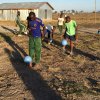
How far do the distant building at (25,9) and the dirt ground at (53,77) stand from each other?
37703 millimetres

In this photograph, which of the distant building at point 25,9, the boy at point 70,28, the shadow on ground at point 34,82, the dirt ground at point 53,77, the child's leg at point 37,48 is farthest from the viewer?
the distant building at point 25,9

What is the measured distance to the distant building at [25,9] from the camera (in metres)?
50.4

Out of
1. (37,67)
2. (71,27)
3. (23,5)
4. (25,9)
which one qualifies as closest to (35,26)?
(37,67)

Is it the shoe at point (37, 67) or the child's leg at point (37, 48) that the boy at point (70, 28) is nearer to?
the child's leg at point (37, 48)

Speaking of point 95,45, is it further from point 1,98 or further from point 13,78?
point 1,98

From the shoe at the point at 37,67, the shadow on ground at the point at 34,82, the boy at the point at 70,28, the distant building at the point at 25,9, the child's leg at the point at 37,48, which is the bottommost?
the shadow on ground at the point at 34,82

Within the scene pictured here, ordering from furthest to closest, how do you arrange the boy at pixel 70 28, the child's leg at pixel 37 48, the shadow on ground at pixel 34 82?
1. the boy at pixel 70 28
2. the child's leg at pixel 37 48
3. the shadow on ground at pixel 34 82

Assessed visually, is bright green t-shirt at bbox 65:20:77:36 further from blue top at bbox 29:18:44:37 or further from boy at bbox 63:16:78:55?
blue top at bbox 29:18:44:37

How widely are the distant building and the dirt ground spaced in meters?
37.7

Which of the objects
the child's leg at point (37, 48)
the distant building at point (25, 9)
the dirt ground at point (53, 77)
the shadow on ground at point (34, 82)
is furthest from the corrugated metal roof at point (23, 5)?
the child's leg at point (37, 48)

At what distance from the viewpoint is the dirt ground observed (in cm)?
702

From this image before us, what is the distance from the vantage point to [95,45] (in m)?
15.6

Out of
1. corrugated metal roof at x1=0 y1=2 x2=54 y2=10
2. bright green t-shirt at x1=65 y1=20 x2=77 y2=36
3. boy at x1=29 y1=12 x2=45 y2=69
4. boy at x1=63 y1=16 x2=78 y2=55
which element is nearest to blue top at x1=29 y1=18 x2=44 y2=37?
boy at x1=29 y1=12 x2=45 y2=69

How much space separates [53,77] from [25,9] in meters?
42.7
